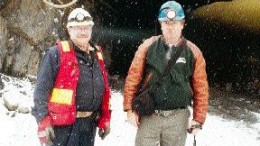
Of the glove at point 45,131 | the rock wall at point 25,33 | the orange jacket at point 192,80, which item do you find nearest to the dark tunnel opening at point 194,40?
the rock wall at point 25,33

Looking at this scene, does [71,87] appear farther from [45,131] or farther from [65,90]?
[45,131]

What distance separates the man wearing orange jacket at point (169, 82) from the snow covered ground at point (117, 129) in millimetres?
2298

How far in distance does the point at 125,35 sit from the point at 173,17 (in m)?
20.5

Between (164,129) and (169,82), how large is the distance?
20.8 inches

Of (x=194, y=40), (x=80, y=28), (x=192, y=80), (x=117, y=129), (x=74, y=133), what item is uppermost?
(x=80, y=28)

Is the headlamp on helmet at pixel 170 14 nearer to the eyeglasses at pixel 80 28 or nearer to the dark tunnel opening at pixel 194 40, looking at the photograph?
the eyeglasses at pixel 80 28

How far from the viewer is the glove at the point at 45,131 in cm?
371

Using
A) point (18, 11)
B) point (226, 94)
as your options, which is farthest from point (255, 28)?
point (18, 11)

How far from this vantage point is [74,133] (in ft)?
13.0

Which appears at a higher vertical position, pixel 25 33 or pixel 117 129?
pixel 25 33

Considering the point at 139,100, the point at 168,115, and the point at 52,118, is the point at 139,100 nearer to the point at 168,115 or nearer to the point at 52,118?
the point at 168,115

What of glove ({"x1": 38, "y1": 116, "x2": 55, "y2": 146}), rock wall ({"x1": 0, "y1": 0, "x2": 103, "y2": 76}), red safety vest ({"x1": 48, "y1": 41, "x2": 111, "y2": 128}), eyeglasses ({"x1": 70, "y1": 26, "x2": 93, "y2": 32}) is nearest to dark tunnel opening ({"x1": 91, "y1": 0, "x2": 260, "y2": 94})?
rock wall ({"x1": 0, "y1": 0, "x2": 103, "y2": 76})

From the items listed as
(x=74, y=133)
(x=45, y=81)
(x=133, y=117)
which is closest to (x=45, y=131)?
(x=74, y=133)

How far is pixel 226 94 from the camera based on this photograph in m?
11.2
